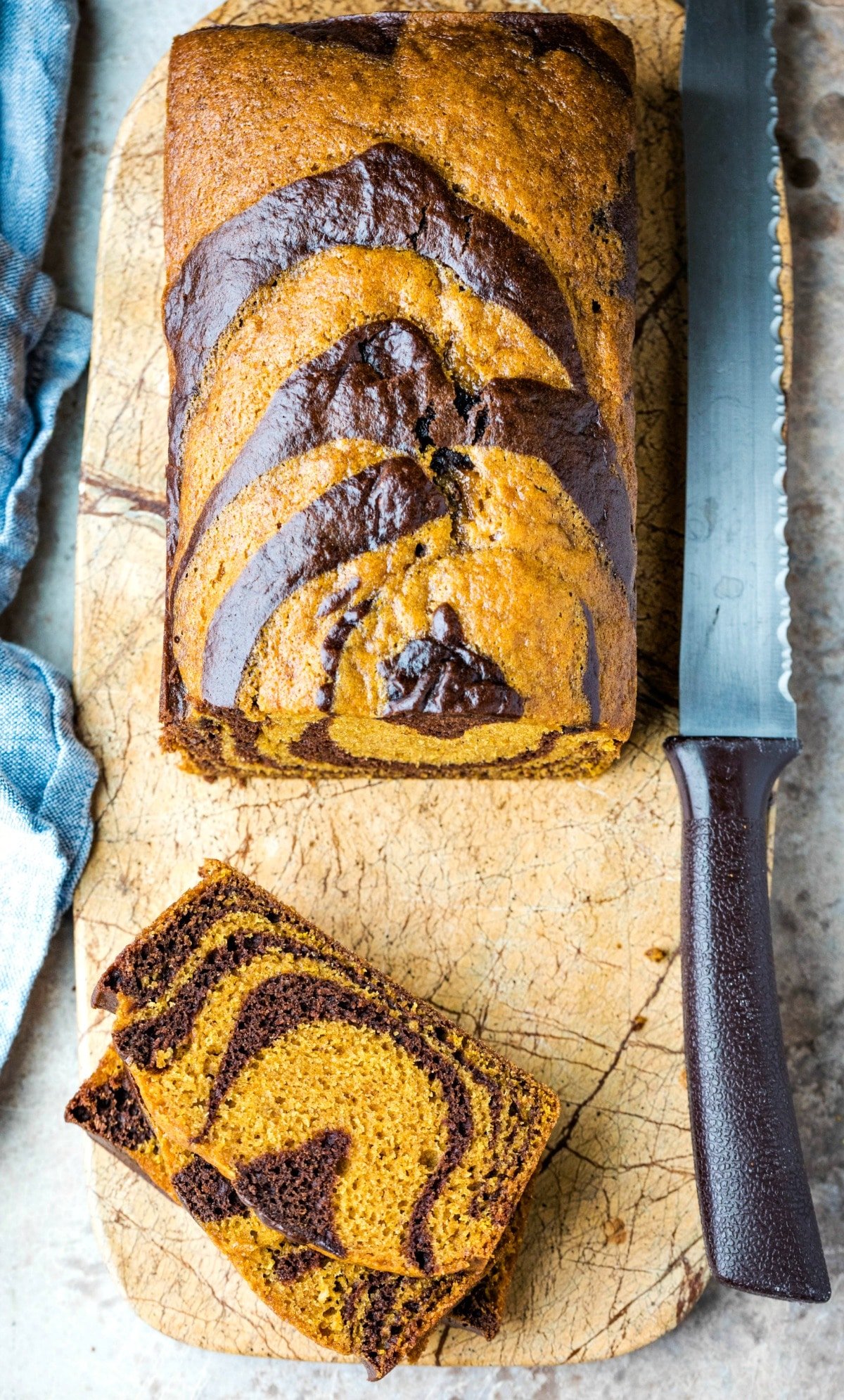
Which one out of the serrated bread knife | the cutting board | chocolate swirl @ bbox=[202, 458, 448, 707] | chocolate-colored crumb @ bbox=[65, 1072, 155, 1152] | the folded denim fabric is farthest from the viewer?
the folded denim fabric

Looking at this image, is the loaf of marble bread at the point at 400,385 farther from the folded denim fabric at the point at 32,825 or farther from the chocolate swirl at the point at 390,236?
the folded denim fabric at the point at 32,825

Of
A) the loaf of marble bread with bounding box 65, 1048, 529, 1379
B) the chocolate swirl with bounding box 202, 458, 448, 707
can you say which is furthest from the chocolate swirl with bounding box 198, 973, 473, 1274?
the chocolate swirl with bounding box 202, 458, 448, 707

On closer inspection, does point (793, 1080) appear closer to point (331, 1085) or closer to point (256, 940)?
point (331, 1085)

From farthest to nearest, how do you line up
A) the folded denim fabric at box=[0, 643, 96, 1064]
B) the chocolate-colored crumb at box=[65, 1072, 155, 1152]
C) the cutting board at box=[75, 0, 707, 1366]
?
the folded denim fabric at box=[0, 643, 96, 1064] < the cutting board at box=[75, 0, 707, 1366] < the chocolate-colored crumb at box=[65, 1072, 155, 1152]

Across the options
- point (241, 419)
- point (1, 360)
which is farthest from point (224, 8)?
point (241, 419)

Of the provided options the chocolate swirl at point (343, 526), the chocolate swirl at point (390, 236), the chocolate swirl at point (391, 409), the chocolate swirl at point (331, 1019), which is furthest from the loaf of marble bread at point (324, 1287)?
the chocolate swirl at point (390, 236)

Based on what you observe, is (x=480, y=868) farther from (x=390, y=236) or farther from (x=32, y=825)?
(x=390, y=236)

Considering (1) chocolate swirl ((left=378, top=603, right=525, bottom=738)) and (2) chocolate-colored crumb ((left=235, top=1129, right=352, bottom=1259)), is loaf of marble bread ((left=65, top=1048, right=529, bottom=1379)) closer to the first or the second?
(2) chocolate-colored crumb ((left=235, top=1129, right=352, bottom=1259))
